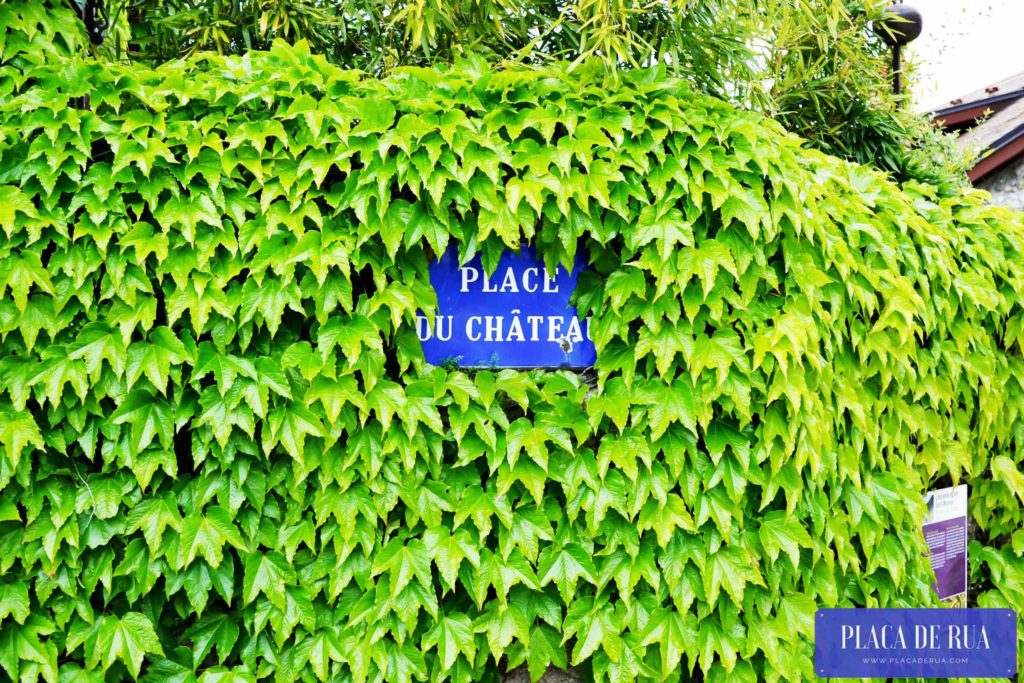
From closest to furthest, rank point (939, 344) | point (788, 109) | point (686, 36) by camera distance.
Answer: point (939, 344), point (686, 36), point (788, 109)

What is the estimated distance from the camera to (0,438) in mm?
2143

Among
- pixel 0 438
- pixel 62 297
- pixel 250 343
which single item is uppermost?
pixel 62 297

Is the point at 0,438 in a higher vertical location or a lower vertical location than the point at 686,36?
lower

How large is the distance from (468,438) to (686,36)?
1969 millimetres

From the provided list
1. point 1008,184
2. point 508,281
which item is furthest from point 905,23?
point 1008,184

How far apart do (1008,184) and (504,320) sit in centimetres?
796

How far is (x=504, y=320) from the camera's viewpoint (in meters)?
2.44

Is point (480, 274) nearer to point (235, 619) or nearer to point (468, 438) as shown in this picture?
point (468, 438)

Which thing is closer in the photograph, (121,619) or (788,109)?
(121,619)

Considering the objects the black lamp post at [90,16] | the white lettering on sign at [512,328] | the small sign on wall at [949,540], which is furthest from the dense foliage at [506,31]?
the small sign on wall at [949,540]

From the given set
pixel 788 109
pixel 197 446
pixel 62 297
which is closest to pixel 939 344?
pixel 788 109

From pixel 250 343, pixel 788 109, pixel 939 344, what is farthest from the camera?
pixel 788 109

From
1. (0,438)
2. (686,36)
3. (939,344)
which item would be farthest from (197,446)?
(939,344)

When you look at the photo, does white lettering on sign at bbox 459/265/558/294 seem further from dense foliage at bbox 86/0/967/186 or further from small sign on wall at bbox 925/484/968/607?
small sign on wall at bbox 925/484/968/607
